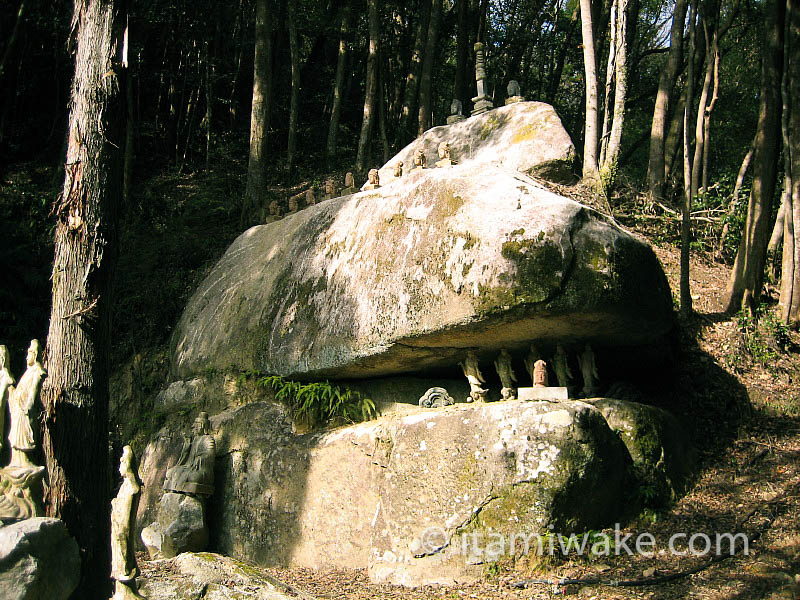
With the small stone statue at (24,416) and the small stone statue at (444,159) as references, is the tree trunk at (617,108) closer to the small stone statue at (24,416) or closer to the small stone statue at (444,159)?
the small stone statue at (444,159)

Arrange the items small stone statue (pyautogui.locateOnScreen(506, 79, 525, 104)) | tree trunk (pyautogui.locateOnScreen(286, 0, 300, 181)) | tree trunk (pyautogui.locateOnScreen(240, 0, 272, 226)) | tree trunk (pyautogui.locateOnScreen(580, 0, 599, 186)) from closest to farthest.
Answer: tree trunk (pyautogui.locateOnScreen(580, 0, 599, 186)), small stone statue (pyautogui.locateOnScreen(506, 79, 525, 104)), tree trunk (pyautogui.locateOnScreen(240, 0, 272, 226)), tree trunk (pyautogui.locateOnScreen(286, 0, 300, 181))

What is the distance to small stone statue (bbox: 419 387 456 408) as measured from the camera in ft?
28.6

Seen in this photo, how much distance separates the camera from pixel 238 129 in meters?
21.8

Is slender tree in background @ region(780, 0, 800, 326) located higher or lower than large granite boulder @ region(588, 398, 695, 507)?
higher

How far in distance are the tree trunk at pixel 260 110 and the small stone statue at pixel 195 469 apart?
6.41 meters

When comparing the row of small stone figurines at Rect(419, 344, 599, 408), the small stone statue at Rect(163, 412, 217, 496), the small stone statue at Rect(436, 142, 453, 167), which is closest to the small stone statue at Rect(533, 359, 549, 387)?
the row of small stone figurines at Rect(419, 344, 599, 408)

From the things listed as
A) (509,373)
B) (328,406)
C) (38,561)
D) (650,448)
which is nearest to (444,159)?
(509,373)

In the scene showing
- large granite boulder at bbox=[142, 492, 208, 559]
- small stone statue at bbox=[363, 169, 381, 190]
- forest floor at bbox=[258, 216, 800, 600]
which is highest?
small stone statue at bbox=[363, 169, 381, 190]

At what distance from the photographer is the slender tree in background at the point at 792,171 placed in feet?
31.6

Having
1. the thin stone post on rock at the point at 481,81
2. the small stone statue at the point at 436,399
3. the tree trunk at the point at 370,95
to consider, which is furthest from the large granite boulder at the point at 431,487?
the tree trunk at the point at 370,95

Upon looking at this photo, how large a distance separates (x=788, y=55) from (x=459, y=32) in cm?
1084

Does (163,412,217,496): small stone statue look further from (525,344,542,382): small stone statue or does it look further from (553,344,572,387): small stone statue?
(553,344,572,387): small stone statue

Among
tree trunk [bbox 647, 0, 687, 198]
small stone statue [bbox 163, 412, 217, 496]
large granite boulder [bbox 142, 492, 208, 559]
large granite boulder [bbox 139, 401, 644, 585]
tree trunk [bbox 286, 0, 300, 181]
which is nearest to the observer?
large granite boulder [bbox 139, 401, 644, 585]

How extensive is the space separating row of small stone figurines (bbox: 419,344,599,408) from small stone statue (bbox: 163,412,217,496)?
3.04 m
